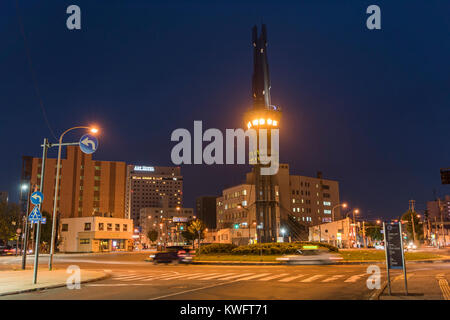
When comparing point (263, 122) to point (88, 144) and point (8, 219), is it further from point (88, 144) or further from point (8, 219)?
point (8, 219)

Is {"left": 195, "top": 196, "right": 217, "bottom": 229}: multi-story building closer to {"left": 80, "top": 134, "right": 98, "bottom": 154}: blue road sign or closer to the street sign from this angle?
{"left": 80, "top": 134, "right": 98, "bottom": 154}: blue road sign

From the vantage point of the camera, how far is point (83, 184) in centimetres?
11450

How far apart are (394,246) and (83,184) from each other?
111m

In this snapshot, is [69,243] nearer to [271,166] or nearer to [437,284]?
[271,166]

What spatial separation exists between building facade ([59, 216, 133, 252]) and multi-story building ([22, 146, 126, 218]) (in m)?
11.9

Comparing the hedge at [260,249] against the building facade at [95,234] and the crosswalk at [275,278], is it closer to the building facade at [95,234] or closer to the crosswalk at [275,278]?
the crosswalk at [275,278]

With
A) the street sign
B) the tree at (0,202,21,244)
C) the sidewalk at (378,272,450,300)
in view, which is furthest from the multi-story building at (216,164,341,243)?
the street sign

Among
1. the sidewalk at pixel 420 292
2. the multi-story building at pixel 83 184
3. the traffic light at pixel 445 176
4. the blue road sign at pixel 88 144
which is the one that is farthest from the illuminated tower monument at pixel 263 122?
the multi-story building at pixel 83 184

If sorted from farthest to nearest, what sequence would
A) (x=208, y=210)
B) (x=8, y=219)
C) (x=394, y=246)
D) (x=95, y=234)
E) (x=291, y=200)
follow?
(x=208, y=210) < (x=291, y=200) < (x=95, y=234) < (x=8, y=219) < (x=394, y=246)

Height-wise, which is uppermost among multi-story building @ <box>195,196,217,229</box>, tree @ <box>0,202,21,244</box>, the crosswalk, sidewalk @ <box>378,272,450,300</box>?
multi-story building @ <box>195,196,217,229</box>

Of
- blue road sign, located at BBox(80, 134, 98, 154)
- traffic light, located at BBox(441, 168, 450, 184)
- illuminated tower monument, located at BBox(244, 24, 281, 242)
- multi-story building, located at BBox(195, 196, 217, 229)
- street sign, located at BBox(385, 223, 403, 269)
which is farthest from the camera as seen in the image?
multi-story building, located at BBox(195, 196, 217, 229)

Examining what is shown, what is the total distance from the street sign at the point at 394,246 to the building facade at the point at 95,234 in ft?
277

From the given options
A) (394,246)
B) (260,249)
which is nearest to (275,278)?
(394,246)

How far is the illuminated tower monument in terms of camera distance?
56.7m
